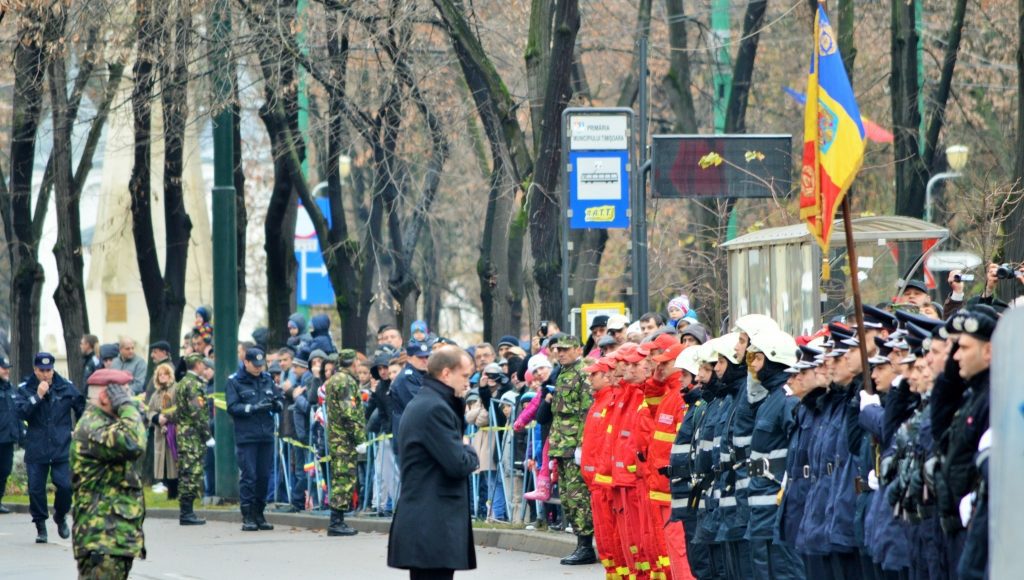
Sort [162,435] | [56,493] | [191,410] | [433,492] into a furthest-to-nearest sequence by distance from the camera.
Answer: [162,435], [191,410], [56,493], [433,492]

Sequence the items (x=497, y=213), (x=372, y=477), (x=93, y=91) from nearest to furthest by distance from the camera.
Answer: (x=372, y=477) < (x=93, y=91) < (x=497, y=213)

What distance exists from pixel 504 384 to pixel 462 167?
24.0 meters

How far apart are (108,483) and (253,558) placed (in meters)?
5.45

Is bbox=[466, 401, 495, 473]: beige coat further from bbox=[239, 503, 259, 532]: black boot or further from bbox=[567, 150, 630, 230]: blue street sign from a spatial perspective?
bbox=[239, 503, 259, 532]: black boot

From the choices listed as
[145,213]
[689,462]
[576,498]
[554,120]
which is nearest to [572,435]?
[576,498]

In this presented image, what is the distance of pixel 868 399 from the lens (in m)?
9.79

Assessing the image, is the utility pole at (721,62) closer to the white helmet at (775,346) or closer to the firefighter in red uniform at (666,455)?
the firefighter in red uniform at (666,455)

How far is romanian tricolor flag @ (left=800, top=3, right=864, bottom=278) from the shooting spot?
1095 cm

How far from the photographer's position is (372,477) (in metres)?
20.7

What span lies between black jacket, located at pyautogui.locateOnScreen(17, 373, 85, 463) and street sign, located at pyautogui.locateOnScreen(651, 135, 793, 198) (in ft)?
22.7

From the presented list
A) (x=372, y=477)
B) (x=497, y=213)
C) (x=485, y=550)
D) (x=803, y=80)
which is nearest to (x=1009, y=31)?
(x=803, y=80)

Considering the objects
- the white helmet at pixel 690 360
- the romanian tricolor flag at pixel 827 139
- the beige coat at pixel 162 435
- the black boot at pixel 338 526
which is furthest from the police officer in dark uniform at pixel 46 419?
the romanian tricolor flag at pixel 827 139

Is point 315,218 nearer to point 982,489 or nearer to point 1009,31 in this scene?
point 1009,31

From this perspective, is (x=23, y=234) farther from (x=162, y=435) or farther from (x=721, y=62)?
(x=721, y=62)
